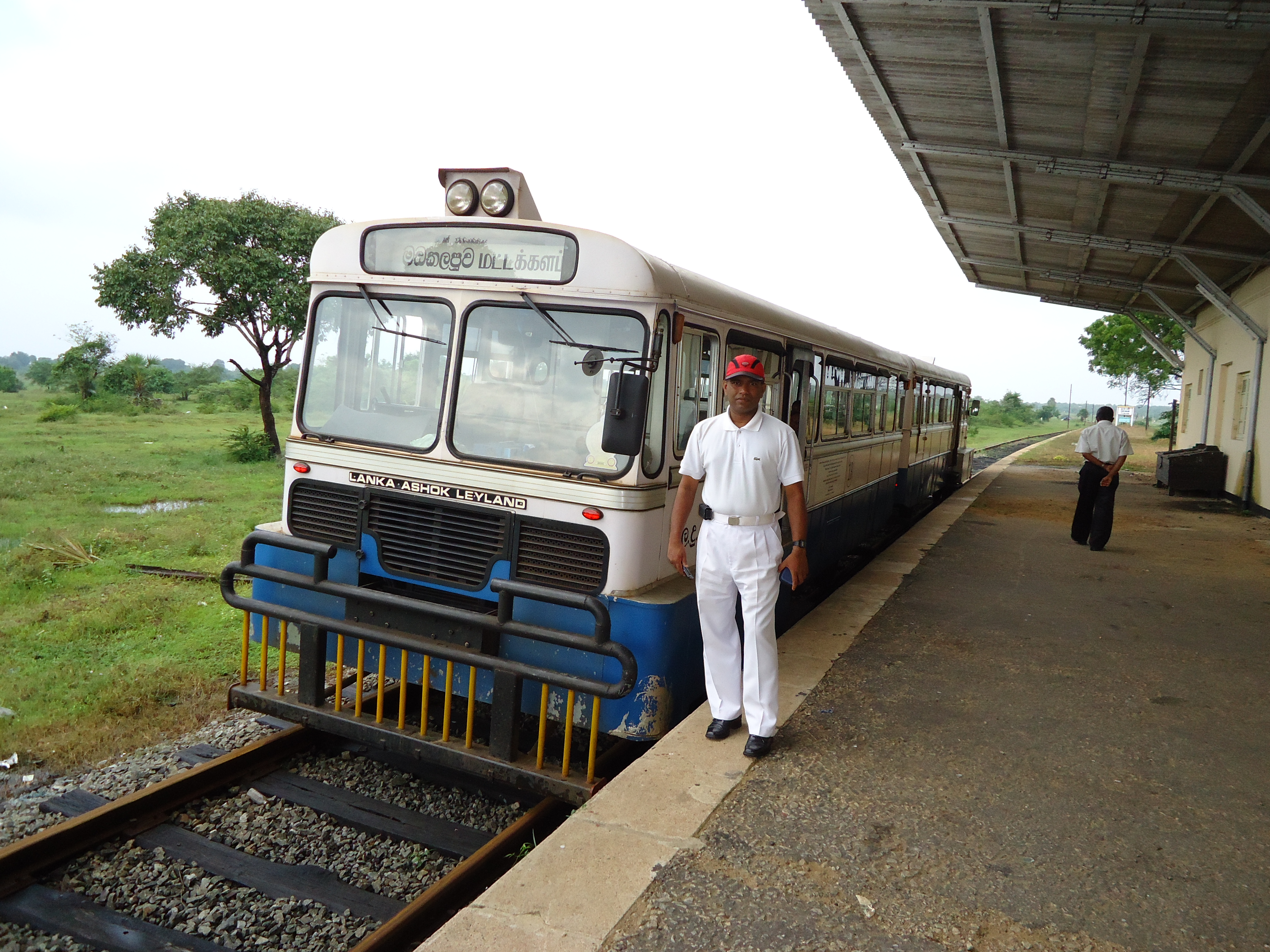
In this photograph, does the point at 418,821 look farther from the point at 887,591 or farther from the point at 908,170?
the point at 908,170

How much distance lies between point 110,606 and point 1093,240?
1619cm

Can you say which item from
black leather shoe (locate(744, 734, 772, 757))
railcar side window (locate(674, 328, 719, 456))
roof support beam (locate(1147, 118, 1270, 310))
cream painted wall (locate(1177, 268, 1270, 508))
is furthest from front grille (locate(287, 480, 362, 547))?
cream painted wall (locate(1177, 268, 1270, 508))

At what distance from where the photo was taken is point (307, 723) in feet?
15.9

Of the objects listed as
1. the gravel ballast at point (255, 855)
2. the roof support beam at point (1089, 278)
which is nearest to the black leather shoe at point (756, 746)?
the gravel ballast at point (255, 855)

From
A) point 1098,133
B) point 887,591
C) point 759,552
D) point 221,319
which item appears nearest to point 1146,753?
point 759,552

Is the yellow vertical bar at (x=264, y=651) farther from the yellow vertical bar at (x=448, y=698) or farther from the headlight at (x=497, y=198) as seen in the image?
the headlight at (x=497, y=198)

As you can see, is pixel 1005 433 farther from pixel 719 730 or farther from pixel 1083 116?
pixel 719 730

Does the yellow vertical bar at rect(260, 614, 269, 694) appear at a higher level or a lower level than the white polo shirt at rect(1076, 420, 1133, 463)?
lower

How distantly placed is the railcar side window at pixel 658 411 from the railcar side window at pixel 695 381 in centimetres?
10

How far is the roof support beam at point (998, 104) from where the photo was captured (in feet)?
29.7

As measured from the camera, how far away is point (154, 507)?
15.6 metres

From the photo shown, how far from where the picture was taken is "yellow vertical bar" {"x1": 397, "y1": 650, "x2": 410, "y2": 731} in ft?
14.9

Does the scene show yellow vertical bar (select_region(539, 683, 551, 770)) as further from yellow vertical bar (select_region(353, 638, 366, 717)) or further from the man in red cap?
yellow vertical bar (select_region(353, 638, 366, 717))

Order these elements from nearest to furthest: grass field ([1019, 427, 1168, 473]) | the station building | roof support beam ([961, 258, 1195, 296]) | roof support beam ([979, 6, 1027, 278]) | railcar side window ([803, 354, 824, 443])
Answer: railcar side window ([803, 354, 824, 443]) < the station building < roof support beam ([979, 6, 1027, 278]) < roof support beam ([961, 258, 1195, 296]) < grass field ([1019, 427, 1168, 473])
